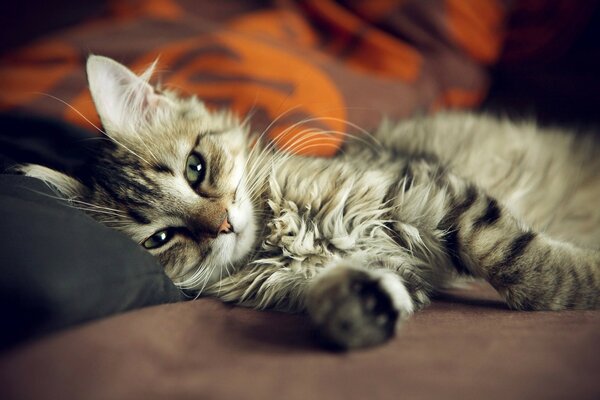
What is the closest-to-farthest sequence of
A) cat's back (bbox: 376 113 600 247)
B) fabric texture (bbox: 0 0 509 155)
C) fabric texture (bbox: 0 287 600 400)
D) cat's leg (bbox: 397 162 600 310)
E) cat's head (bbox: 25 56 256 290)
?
fabric texture (bbox: 0 287 600 400)
cat's leg (bbox: 397 162 600 310)
cat's head (bbox: 25 56 256 290)
cat's back (bbox: 376 113 600 247)
fabric texture (bbox: 0 0 509 155)

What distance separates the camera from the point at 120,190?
1050mm

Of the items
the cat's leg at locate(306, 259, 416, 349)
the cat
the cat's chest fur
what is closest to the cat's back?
the cat

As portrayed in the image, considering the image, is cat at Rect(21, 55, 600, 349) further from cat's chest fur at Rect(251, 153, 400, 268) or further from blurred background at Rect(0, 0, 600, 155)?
blurred background at Rect(0, 0, 600, 155)

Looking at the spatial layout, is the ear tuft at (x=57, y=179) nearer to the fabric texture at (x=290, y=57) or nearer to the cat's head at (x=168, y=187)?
the cat's head at (x=168, y=187)

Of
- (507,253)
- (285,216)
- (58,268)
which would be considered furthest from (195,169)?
(507,253)

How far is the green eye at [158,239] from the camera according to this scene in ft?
3.41

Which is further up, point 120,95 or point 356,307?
point 120,95

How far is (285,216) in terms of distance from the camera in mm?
1088

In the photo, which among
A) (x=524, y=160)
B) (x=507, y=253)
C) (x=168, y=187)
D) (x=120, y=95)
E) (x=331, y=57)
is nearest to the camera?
(x=507, y=253)

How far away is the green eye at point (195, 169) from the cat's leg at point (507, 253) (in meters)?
0.48

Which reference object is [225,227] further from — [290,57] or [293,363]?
[290,57]

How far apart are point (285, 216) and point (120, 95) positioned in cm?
54

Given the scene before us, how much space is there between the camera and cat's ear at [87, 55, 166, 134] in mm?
1094

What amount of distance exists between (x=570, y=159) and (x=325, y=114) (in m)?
0.82
